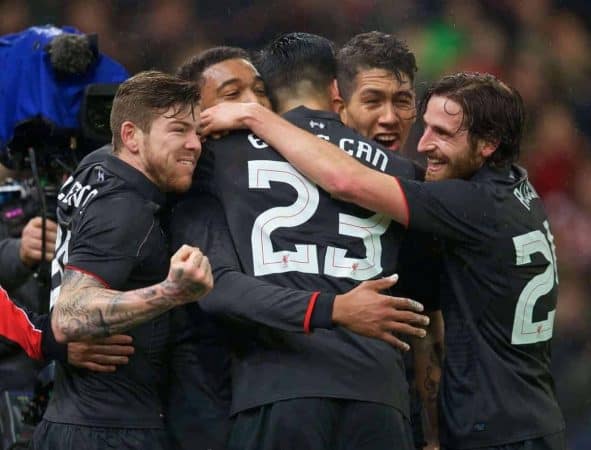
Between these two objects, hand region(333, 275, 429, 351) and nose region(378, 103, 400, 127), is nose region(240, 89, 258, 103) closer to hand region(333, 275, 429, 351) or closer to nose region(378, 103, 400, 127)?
nose region(378, 103, 400, 127)

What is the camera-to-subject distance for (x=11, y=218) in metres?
5.34

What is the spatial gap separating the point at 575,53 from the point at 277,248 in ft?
14.7

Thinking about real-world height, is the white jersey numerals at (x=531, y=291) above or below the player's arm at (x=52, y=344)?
above

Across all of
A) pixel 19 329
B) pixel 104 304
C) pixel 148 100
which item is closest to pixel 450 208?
pixel 148 100

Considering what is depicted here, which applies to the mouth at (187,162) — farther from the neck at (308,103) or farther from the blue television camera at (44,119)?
the blue television camera at (44,119)

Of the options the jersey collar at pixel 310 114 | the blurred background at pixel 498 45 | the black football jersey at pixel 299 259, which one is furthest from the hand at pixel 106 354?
the blurred background at pixel 498 45

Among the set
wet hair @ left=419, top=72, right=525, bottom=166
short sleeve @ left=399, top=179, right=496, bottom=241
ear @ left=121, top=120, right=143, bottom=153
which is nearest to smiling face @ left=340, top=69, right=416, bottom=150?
wet hair @ left=419, top=72, right=525, bottom=166

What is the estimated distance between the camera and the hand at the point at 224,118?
391 centimetres

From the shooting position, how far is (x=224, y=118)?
3926 millimetres

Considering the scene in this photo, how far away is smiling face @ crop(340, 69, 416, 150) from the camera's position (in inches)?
173

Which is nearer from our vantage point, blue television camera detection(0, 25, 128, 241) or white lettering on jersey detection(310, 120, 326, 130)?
white lettering on jersey detection(310, 120, 326, 130)

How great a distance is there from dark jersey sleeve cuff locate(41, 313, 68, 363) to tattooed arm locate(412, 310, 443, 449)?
138 centimetres

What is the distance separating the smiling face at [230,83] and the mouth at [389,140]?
44cm

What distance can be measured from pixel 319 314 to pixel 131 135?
2.82 ft
